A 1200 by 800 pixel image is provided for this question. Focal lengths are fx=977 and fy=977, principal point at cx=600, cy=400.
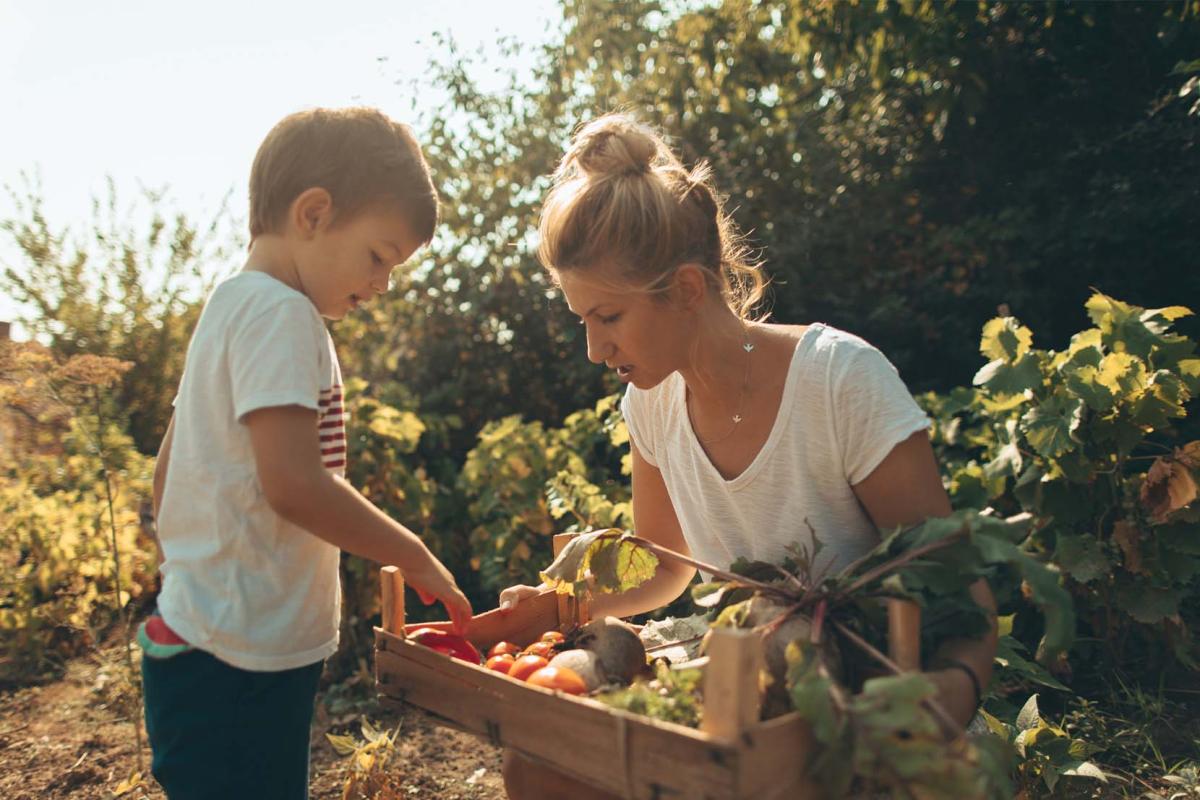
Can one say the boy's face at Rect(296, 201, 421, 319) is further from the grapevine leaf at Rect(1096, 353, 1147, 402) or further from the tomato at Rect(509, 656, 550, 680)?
the grapevine leaf at Rect(1096, 353, 1147, 402)

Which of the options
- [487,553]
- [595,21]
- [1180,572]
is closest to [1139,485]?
[1180,572]

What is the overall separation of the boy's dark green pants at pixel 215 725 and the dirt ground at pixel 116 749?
1096 millimetres

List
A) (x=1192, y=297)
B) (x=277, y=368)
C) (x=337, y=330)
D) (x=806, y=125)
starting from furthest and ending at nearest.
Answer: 1. (x=337, y=330)
2. (x=806, y=125)
3. (x=1192, y=297)
4. (x=277, y=368)

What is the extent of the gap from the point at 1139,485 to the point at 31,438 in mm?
6200

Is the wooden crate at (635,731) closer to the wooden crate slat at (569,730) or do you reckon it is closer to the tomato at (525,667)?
the wooden crate slat at (569,730)

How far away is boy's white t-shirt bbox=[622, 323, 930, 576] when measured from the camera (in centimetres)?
185

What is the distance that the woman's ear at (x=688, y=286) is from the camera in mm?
2002

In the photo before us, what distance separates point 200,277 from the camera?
22.1 ft

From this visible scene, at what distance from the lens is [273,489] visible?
1530 millimetres

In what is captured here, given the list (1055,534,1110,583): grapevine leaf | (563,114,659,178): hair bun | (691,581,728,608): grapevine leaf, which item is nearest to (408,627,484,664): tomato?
(691,581,728,608): grapevine leaf

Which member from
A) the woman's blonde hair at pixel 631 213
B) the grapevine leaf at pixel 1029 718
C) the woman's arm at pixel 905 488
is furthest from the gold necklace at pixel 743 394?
the grapevine leaf at pixel 1029 718

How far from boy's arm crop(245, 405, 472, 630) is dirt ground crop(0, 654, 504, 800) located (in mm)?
1430

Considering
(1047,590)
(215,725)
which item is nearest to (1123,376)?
(1047,590)

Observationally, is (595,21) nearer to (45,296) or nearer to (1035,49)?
(1035,49)
